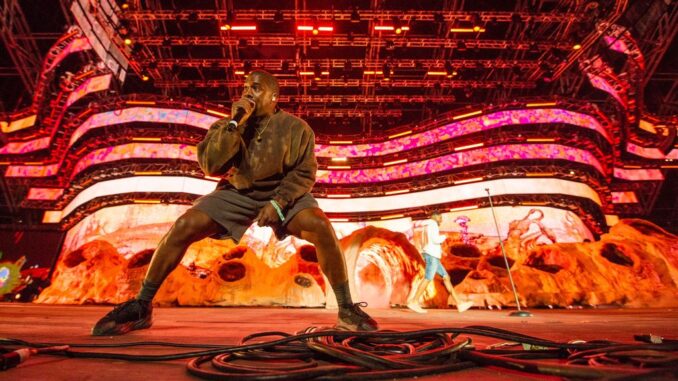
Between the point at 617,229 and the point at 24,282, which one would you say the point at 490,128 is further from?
the point at 24,282

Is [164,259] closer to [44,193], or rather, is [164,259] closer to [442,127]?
[442,127]

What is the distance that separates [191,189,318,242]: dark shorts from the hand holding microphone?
0.67m

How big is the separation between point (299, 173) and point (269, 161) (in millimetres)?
293

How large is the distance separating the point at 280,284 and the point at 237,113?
7.31 m

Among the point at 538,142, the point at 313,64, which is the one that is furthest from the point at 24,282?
the point at 538,142

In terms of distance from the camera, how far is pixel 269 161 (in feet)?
8.50

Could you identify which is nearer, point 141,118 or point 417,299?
point 417,299

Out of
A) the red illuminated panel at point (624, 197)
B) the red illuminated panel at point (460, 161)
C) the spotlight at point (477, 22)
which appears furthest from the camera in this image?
the red illuminated panel at point (624, 197)

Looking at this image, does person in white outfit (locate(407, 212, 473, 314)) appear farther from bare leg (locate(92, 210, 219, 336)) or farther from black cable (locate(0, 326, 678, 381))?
bare leg (locate(92, 210, 219, 336))

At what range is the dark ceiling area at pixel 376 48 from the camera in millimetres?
15055

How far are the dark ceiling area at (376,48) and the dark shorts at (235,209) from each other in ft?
47.7

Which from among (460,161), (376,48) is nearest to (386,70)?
(376,48)

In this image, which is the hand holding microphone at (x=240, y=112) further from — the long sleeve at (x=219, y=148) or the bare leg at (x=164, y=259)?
the bare leg at (x=164, y=259)

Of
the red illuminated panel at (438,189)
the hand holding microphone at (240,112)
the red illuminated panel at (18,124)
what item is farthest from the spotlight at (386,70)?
the red illuminated panel at (18,124)
